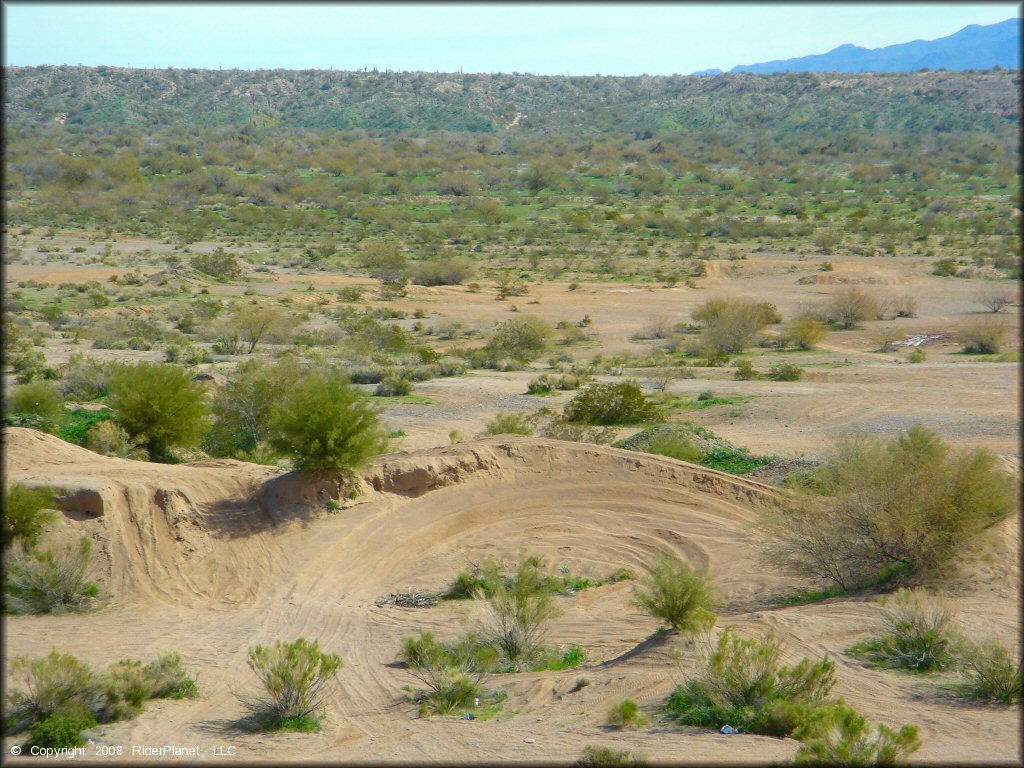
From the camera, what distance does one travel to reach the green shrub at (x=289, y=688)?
987cm

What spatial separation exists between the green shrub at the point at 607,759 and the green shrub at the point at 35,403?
52.6 feet

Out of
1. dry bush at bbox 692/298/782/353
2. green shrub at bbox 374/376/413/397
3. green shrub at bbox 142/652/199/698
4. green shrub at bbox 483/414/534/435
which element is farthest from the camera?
dry bush at bbox 692/298/782/353

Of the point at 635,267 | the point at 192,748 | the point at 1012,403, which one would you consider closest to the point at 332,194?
the point at 635,267

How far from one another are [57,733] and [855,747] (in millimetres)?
7028

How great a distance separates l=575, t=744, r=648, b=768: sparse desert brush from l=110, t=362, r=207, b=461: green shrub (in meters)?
13.6

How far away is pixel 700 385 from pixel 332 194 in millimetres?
53349

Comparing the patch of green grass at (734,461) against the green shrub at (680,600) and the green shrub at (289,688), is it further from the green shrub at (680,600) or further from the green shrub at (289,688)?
the green shrub at (289,688)

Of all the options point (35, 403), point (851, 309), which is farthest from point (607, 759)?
point (851, 309)

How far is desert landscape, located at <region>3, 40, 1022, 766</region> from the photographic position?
970 cm

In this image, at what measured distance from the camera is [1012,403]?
82.6 ft

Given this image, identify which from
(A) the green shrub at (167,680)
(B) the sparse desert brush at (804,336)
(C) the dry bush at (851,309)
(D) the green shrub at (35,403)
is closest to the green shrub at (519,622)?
(A) the green shrub at (167,680)

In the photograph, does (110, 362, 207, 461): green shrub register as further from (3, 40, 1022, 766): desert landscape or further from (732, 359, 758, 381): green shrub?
(732, 359, 758, 381): green shrub

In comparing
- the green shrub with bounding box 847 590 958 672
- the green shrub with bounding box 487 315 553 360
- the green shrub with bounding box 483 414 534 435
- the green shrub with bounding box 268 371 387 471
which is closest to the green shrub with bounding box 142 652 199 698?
the green shrub with bounding box 268 371 387 471

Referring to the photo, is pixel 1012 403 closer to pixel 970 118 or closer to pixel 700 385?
pixel 700 385
